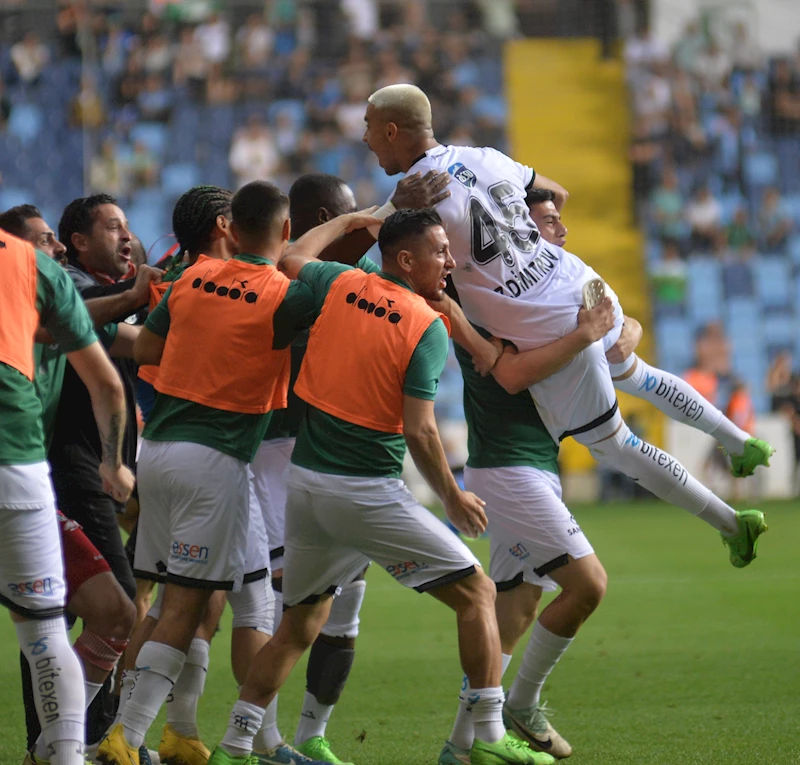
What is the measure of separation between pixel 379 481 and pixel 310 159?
16645mm

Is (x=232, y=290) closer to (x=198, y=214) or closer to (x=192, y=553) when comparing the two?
(x=198, y=214)

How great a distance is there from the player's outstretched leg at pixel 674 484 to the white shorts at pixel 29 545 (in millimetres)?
2348

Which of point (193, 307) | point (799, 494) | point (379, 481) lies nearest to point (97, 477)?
point (193, 307)

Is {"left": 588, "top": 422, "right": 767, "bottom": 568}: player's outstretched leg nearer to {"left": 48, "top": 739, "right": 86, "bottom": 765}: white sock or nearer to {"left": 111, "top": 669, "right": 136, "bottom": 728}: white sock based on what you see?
{"left": 111, "top": 669, "right": 136, "bottom": 728}: white sock

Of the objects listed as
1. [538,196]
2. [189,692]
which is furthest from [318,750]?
[538,196]

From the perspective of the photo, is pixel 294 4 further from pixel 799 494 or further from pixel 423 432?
pixel 423 432

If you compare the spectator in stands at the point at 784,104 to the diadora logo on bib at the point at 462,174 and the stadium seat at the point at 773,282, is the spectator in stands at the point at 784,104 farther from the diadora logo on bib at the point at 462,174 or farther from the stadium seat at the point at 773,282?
the diadora logo on bib at the point at 462,174

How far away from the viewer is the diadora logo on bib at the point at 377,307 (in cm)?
436

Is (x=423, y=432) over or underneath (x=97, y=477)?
over

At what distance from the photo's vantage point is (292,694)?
257 inches

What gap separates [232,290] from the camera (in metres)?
4.51

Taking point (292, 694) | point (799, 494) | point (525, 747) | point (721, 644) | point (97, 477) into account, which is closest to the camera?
point (525, 747)

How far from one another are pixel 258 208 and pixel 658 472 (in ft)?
6.70

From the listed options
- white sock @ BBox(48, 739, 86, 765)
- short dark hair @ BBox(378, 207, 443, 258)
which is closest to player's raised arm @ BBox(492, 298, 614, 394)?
short dark hair @ BBox(378, 207, 443, 258)
